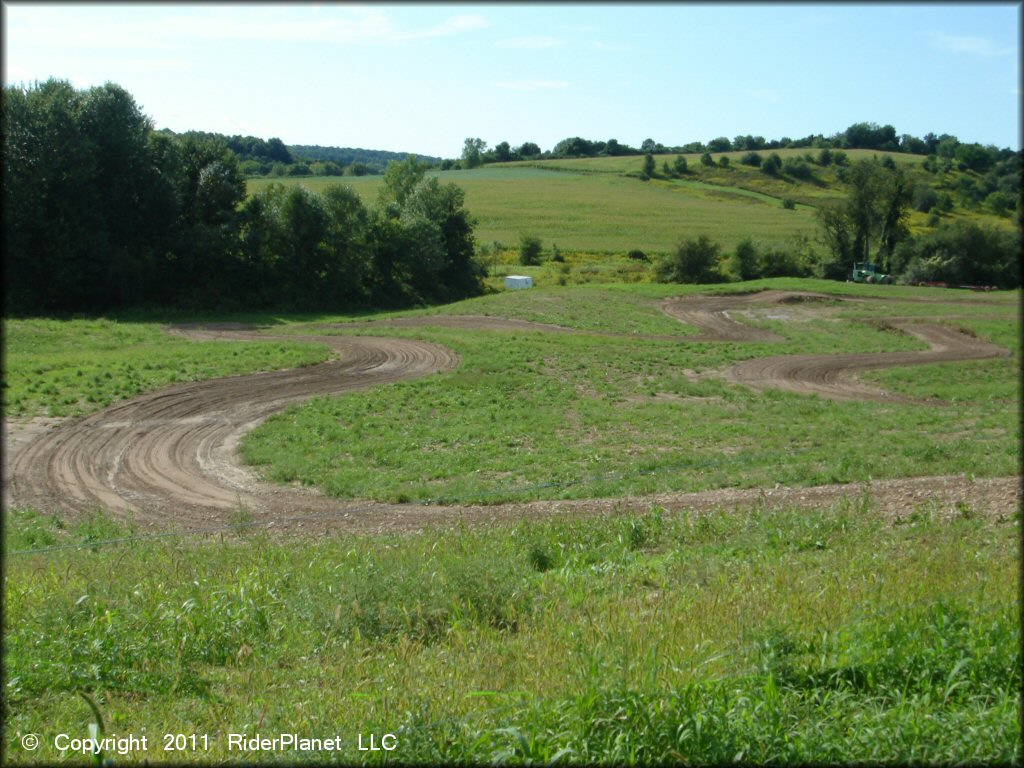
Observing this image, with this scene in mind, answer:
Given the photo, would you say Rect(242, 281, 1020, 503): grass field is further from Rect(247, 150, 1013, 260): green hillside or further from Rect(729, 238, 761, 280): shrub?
Rect(247, 150, 1013, 260): green hillside

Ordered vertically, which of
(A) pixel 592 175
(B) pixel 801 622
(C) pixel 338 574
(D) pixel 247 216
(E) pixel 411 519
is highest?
(A) pixel 592 175

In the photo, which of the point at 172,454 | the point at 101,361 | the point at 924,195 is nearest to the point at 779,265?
the point at 924,195

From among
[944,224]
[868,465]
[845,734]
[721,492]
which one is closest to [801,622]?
[845,734]

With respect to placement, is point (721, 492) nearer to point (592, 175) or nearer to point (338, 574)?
point (338, 574)

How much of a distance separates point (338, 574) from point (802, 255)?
Answer: 58.3m

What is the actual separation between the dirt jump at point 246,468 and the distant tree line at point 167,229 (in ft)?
47.7

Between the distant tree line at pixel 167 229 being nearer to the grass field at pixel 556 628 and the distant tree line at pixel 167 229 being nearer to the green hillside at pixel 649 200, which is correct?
the green hillside at pixel 649 200

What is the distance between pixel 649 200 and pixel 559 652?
92.1 meters

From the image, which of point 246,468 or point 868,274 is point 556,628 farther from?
point 868,274

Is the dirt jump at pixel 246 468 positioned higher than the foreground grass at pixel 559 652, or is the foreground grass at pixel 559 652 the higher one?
the foreground grass at pixel 559 652

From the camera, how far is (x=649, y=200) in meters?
93.6

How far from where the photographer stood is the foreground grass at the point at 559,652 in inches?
176


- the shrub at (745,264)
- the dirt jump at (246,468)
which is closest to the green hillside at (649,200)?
the shrub at (745,264)

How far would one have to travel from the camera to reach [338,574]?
25.3 feet
